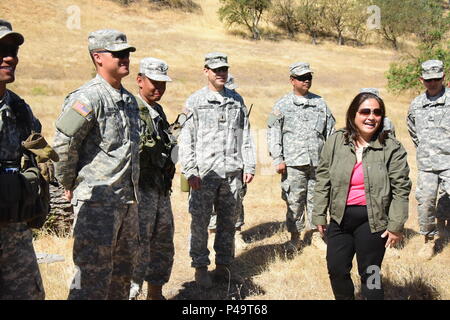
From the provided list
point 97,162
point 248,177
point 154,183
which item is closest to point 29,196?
point 97,162

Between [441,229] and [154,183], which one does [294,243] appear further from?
[154,183]

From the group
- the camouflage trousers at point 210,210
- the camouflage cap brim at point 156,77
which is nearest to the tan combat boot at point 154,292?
the camouflage trousers at point 210,210

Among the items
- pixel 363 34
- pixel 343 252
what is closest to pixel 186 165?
pixel 343 252

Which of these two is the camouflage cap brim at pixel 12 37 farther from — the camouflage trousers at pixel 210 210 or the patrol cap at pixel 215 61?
the camouflage trousers at pixel 210 210

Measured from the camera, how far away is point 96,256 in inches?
124

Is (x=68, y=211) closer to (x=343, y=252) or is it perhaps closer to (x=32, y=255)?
(x=32, y=255)

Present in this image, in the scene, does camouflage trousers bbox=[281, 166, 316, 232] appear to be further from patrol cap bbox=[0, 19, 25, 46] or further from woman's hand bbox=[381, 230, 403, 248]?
patrol cap bbox=[0, 19, 25, 46]

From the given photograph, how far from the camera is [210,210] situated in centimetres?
480

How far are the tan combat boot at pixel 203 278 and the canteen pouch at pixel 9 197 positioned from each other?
2392mm

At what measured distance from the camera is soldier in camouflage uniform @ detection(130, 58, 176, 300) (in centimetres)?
391

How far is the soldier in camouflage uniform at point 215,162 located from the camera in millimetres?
4734
